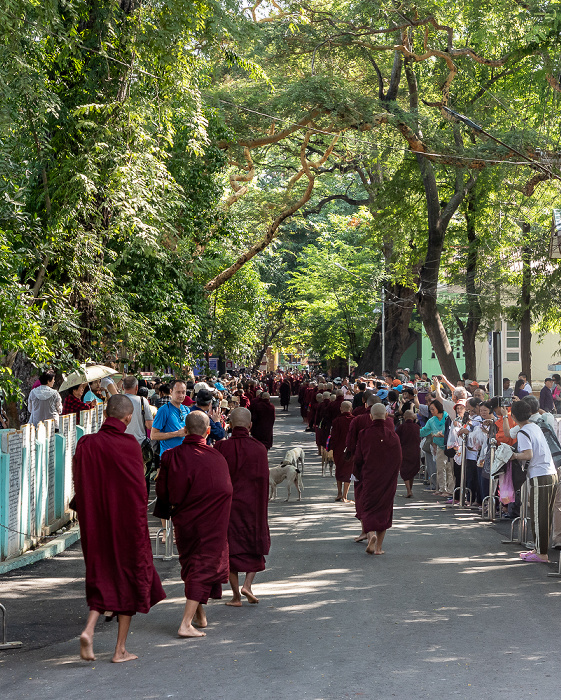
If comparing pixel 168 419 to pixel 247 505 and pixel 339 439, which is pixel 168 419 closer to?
pixel 247 505

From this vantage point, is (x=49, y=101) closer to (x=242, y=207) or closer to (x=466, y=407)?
(x=466, y=407)

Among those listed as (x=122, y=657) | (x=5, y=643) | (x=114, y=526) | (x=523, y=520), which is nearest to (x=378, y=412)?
(x=523, y=520)

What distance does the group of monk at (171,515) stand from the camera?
6.43 meters

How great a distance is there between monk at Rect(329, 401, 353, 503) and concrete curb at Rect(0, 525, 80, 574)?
533cm

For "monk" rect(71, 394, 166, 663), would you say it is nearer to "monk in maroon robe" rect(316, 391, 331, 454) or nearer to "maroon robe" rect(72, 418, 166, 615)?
"maroon robe" rect(72, 418, 166, 615)

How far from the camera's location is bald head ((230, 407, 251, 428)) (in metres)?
8.30

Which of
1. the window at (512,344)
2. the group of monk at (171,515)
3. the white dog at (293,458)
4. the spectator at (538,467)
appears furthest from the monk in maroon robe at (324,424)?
the window at (512,344)

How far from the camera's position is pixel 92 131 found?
1336 cm

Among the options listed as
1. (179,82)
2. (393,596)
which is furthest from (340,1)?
(393,596)

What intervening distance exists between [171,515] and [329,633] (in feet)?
5.10

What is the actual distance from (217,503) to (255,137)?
17.9 m

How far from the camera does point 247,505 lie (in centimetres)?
820

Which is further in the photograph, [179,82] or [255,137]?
[255,137]

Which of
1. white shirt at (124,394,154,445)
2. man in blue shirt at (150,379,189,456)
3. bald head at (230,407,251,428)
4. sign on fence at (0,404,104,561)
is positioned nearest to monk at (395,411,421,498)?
white shirt at (124,394,154,445)
